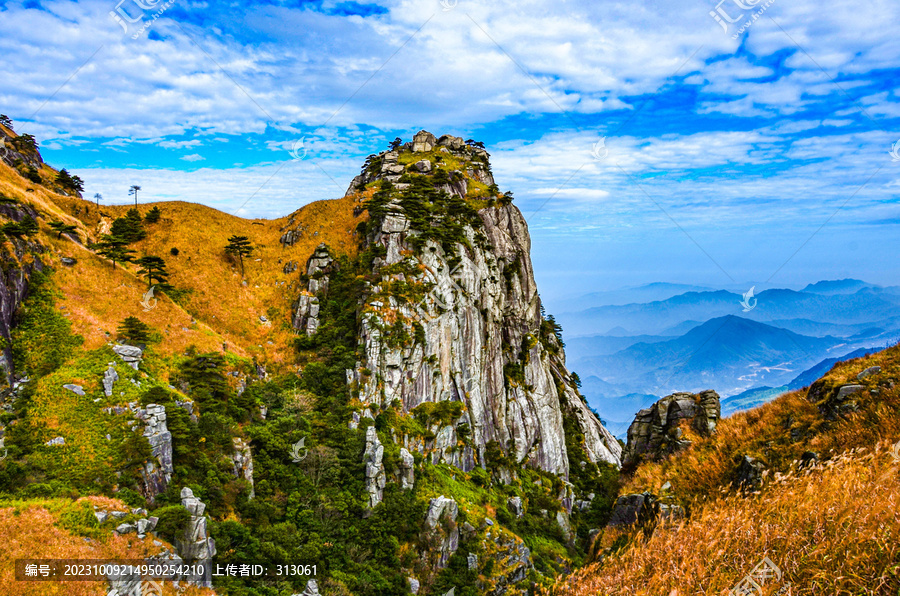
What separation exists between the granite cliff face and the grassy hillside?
4484 centimetres

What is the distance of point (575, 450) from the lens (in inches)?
3187

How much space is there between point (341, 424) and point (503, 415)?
30.4 metres

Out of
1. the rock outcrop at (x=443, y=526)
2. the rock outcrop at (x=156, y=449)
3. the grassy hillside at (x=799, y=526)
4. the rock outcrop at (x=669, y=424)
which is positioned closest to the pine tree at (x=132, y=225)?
the rock outcrop at (x=156, y=449)

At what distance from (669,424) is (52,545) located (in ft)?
110

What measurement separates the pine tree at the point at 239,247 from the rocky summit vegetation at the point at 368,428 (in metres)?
0.62

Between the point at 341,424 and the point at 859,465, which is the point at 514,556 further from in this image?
the point at 859,465

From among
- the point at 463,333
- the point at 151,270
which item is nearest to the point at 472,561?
the point at 463,333

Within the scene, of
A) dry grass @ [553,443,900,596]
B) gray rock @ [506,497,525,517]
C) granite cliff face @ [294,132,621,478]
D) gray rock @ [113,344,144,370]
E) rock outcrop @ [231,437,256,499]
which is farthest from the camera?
gray rock @ [506,497,525,517]

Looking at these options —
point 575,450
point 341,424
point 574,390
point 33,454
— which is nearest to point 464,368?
point 341,424

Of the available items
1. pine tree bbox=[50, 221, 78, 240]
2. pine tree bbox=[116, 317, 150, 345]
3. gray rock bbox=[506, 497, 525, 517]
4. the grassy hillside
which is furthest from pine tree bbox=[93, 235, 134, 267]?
gray rock bbox=[506, 497, 525, 517]

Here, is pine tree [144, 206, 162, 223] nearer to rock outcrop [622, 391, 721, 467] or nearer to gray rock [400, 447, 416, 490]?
gray rock [400, 447, 416, 490]

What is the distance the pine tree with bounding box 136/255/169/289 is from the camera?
4431 cm

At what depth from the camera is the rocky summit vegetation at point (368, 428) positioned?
351 inches

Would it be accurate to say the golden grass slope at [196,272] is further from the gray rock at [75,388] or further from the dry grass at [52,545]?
the dry grass at [52,545]
